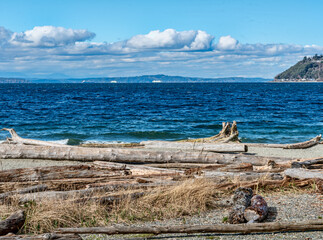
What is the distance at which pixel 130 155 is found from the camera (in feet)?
40.3

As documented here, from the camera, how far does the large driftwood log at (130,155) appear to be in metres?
12.0

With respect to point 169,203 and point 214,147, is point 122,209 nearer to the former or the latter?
point 169,203

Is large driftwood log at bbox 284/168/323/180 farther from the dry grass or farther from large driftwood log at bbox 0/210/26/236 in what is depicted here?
large driftwood log at bbox 0/210/26/236

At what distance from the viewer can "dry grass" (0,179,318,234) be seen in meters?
6.50

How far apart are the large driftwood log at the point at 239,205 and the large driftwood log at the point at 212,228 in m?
0.55

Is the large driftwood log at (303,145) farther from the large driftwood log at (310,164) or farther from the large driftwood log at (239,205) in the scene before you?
the large driftwood log at (239,205)

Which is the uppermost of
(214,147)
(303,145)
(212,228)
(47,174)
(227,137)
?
(47,174)

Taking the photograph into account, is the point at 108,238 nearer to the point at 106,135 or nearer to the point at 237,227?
the point at 237,227

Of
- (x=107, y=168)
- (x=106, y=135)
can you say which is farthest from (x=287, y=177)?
(x=106, y=135)

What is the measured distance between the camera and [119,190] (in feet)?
26.4

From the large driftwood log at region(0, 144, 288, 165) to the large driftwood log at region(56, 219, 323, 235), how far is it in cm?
572

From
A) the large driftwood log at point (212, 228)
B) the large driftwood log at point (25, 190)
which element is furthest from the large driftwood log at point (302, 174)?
the large driftwood log at point (25, 190)

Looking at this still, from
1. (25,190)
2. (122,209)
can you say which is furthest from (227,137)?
(25,190)

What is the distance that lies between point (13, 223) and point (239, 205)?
4.00 metres
